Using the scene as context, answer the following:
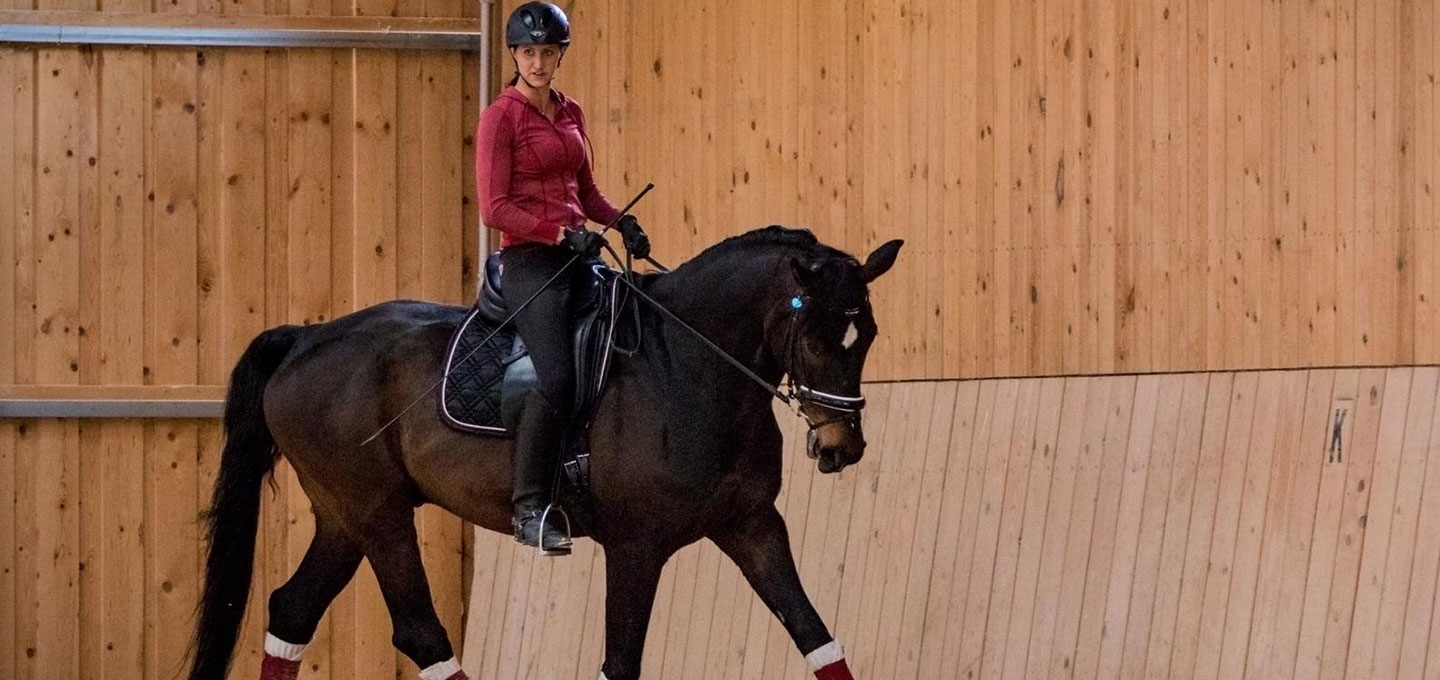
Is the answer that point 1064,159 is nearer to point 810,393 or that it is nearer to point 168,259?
point 810,393

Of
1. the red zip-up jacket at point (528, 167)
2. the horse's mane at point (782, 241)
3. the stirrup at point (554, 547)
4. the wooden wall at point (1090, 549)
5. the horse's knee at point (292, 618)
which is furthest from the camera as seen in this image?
the horse's knee at point (292, 618)

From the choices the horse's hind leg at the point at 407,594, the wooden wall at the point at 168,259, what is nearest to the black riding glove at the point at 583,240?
the horse's hind leg at the point at 407,594

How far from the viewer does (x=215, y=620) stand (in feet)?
19.5

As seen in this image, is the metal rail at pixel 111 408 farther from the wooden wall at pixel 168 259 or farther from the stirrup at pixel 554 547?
the stirrup at pixel 554 547

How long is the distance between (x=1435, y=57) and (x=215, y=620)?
15.0 ft

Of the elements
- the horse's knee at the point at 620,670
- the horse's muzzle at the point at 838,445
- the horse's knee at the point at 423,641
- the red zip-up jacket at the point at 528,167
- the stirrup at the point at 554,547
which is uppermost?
the red zip-up jacket at the point at 528,167

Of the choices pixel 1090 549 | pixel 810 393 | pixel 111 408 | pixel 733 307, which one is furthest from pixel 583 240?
pixel 111 408

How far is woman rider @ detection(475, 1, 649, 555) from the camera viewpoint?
197 inches

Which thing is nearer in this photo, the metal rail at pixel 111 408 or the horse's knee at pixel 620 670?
the horse's knee at pixel 620 670

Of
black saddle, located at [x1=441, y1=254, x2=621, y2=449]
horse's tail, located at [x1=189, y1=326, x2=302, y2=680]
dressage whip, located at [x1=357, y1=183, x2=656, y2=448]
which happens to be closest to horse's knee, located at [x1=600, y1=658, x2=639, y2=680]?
black saddle, located at [x1=441, y1=254, x2=621, y2=449]

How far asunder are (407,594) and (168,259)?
3.54 m

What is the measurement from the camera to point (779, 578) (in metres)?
4.91

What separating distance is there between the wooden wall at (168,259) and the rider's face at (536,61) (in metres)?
3.28

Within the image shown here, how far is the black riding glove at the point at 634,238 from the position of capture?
16.9ft
